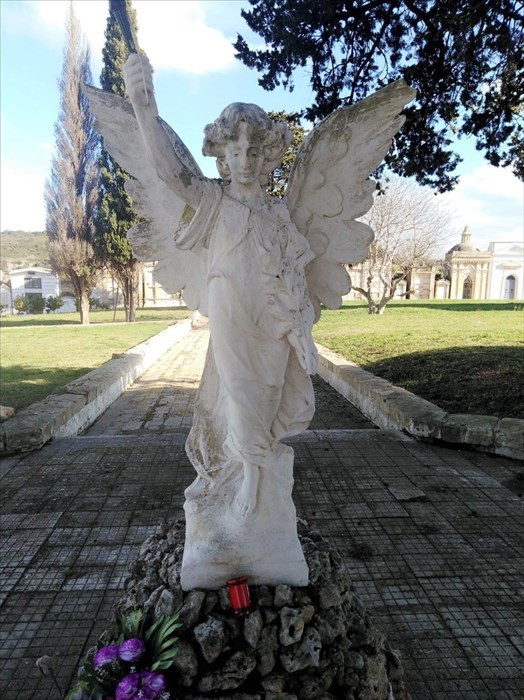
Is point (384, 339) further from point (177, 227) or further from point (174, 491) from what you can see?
point (177, 227)

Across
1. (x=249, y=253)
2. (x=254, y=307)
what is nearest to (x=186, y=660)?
(x=254, y=307)

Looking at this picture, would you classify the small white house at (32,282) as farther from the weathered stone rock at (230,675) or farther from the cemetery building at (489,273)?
the weathered stone rock at (230,675)

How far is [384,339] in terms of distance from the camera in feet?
43.6

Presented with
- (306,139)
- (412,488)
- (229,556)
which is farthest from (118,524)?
(306,139)

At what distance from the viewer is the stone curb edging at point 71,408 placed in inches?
194

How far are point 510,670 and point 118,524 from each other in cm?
251

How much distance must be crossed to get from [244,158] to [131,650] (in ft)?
5.94

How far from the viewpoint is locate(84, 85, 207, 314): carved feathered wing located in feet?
6.51

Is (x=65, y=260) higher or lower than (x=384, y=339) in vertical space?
higher

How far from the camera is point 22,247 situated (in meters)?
106

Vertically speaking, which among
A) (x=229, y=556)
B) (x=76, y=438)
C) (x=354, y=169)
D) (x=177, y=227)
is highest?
(x=354, y=169)

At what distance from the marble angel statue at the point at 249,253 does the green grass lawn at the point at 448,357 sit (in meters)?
4.69

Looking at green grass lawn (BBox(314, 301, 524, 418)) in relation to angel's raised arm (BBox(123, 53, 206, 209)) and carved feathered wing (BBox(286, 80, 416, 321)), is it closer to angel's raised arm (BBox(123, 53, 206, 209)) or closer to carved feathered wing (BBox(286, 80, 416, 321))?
carved feathered wing (BBox(286, 80, 416, 321))

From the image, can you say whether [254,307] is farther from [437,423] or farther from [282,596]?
[437,423]
